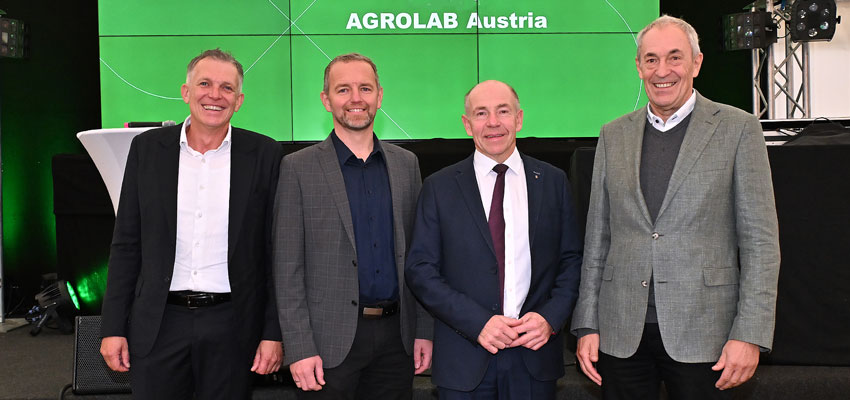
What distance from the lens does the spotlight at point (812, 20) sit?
566 centimetres

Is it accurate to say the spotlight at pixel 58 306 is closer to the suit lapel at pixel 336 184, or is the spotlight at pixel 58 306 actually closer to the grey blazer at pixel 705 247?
the suit lapel at pixel 336 184

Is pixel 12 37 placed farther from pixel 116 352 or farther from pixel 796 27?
pixel 796 27

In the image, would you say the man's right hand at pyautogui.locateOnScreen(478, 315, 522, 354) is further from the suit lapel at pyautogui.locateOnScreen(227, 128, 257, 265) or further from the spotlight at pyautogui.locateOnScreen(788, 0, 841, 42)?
the spotlight at pyautogui.locateOnScreen(788, 0, 841, 42)

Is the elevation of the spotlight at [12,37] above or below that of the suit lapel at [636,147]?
above

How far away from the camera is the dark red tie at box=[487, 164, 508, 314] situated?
6.96ft

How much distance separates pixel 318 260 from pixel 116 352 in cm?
75

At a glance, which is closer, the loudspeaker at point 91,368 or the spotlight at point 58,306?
the loudspeaker at point 91,368

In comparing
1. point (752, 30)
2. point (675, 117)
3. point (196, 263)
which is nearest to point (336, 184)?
point (196, 263)

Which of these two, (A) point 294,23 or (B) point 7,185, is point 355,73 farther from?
A: (B) point 7,185

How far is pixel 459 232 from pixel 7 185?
18.7ft

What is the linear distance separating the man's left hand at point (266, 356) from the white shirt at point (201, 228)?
0.23m

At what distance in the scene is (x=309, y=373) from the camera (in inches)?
83.0

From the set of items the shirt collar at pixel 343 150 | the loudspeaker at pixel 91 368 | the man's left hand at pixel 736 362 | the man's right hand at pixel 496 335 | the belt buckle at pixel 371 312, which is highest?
the shirt collar at pixel 343 150

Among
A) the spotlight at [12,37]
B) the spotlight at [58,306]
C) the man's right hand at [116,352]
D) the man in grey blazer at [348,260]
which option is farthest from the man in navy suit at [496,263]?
the spotlight at [12,37]
